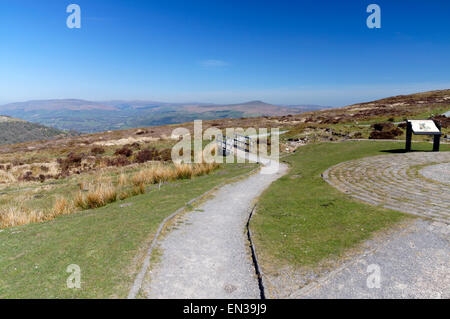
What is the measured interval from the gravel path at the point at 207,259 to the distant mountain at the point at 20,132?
94.2m

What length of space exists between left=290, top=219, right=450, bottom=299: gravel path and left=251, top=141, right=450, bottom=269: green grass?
19.5 inches

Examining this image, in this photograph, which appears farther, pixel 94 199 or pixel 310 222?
pixel 94 199

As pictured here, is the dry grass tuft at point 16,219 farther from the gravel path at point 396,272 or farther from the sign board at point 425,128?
the sign board at point 425,128

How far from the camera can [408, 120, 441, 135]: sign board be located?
1511cm

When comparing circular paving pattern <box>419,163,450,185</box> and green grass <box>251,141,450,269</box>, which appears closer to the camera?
green grass <box>251,141,450,269</box>

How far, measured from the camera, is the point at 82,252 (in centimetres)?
621

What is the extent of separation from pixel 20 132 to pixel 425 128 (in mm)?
119483

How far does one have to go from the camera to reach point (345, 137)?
26.7 metres

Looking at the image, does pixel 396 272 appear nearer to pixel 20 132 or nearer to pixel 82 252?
pixel 82 252

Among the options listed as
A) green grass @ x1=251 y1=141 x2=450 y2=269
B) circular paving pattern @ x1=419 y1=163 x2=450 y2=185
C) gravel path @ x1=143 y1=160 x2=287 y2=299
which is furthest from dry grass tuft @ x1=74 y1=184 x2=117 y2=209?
circular paving pattern @ x1=419 y1=163 x2=450 y2=185

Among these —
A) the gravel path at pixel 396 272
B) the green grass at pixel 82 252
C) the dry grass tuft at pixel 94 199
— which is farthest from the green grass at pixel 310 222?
the dry grass tuft at pixel 94 199

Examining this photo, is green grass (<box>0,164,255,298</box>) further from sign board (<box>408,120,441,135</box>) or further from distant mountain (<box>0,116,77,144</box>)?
distant mountain (<box>0,116,77,144</box>)

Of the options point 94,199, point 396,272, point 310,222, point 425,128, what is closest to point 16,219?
point 94,199
